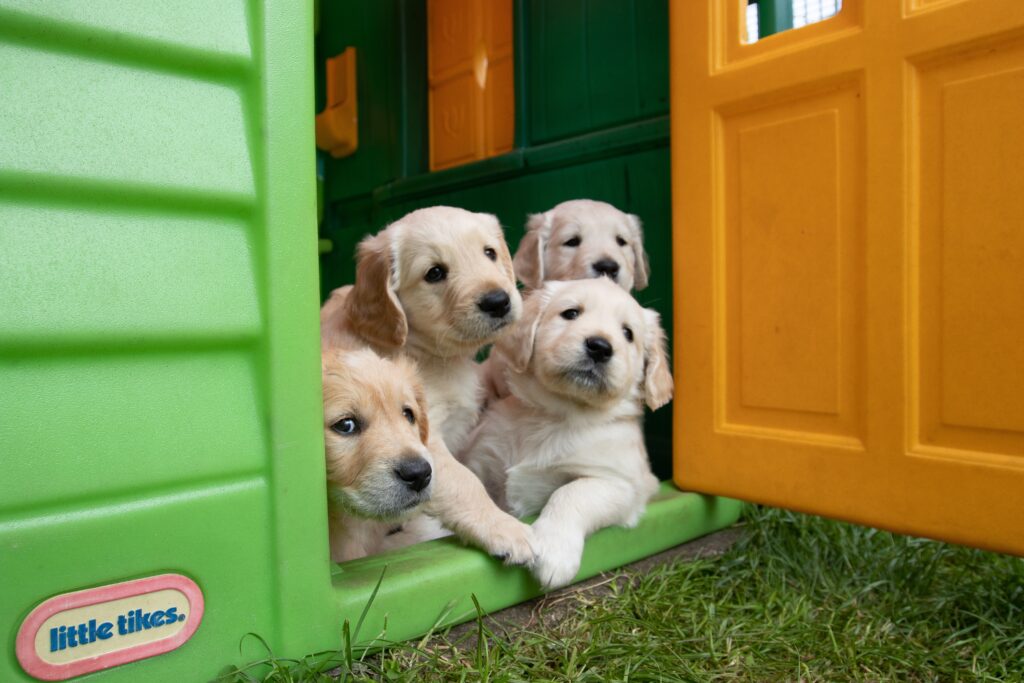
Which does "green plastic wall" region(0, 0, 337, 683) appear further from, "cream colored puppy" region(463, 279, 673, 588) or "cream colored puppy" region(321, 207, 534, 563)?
"cream colored puppy" region(463, 279, 673, 588)

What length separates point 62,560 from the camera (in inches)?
47.8

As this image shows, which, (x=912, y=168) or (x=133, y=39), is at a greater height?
(x=133, y=39)

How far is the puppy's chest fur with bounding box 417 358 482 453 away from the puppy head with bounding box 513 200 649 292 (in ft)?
2.54

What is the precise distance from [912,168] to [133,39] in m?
1.99

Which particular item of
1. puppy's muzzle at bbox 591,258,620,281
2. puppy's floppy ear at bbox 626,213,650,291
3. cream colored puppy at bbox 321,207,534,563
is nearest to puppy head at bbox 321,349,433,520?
cream colored puppy at bbox 321,207,534,563

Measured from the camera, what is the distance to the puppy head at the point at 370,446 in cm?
175

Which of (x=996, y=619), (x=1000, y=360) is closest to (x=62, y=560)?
(x=1000, y=360)

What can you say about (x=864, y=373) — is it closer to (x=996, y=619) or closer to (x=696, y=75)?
(x=996, y=619)

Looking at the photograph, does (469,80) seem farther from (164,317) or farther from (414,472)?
(164,317)

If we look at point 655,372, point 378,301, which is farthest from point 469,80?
point 655,372

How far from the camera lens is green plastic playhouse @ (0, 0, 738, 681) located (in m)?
1.18

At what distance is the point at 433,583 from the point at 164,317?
0.91 metres

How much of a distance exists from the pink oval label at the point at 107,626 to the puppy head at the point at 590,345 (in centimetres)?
136

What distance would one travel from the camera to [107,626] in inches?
49.4
